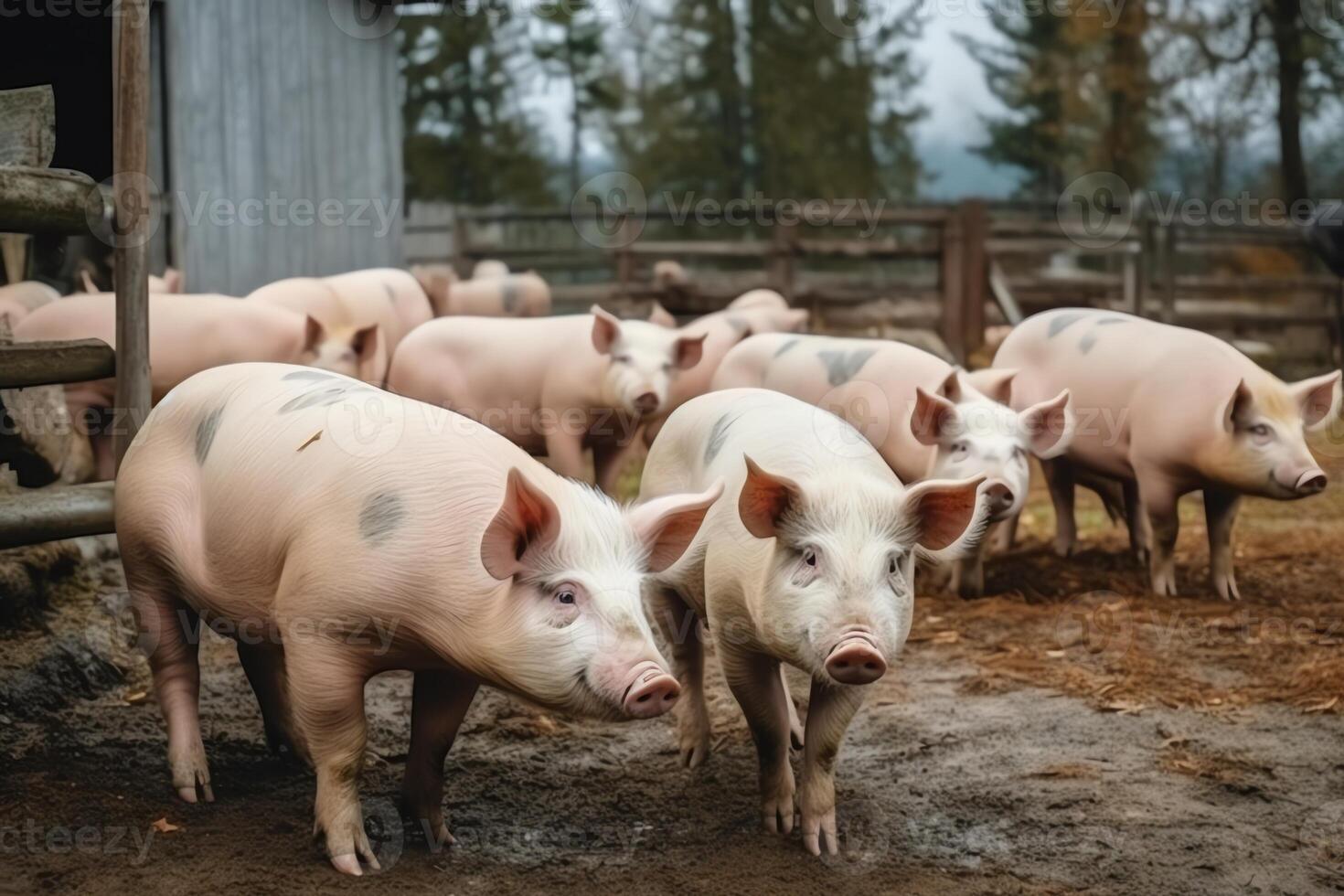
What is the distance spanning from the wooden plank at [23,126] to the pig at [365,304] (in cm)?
279

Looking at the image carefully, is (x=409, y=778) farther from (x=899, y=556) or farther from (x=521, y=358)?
(x=521, y=358)

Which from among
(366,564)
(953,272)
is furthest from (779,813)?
(953,272)

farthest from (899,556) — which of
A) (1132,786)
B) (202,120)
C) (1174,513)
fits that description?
(202,120)

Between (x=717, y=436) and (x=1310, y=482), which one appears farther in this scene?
(x=1310, y=482)

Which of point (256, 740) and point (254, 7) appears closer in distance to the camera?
point (256, 740)

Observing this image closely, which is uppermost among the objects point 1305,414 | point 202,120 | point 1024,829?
point 202,120

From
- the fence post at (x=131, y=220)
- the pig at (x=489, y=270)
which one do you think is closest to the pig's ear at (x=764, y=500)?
the fence post at (x=131, y=220)

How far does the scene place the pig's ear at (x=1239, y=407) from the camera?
5.85 metres

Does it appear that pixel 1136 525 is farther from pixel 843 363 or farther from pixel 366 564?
pixel 366 564

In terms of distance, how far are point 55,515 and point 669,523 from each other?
2.12 metres

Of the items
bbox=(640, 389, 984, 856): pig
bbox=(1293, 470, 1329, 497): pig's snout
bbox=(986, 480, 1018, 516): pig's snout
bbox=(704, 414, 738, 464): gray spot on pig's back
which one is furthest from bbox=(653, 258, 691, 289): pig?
bbox=(704, 414, 738, 464): gray spot on pig's back

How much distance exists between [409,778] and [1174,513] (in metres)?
4.05

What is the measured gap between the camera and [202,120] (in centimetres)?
838

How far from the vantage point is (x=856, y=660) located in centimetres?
300
